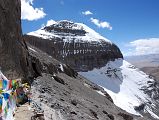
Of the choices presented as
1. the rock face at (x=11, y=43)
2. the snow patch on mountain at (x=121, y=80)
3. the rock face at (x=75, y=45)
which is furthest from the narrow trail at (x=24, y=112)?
the rock face at (x=75, y=45)

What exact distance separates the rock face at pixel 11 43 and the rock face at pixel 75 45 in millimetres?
109265

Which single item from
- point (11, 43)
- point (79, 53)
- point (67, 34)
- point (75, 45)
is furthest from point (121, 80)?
point (11, 43)

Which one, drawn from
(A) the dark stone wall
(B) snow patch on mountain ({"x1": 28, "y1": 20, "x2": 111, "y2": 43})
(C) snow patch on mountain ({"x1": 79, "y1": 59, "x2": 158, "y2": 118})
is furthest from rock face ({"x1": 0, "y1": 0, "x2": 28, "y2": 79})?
(B) snow patch on mountain ({"x1": 28, "y1": 20, "x2": 111, "y2": 43})

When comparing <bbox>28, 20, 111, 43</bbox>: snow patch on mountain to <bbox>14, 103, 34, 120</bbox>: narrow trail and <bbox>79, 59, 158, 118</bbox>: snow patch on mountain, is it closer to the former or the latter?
<bbox>79, 59, 158, 118</bbox>: snow patch on mountain

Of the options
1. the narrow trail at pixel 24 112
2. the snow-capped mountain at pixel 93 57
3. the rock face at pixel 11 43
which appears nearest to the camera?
the narrow trail at pixel 24 112

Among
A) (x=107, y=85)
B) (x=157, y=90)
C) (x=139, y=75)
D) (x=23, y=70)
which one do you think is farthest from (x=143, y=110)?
(x=23, y=70)

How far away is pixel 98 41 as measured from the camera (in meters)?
170

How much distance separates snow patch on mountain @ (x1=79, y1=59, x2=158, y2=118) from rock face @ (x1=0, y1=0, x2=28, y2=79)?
86.1 meters

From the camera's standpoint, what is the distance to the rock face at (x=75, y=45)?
147000 millimetres

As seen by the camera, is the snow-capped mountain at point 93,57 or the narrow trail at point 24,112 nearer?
the narrow trail at point 24,112

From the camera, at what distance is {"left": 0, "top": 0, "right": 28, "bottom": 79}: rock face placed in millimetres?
23531

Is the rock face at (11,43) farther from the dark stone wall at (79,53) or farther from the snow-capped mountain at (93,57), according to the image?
the dark stone wall at (79,53)

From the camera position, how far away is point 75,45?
160 meters

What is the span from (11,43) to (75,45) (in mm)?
134261
